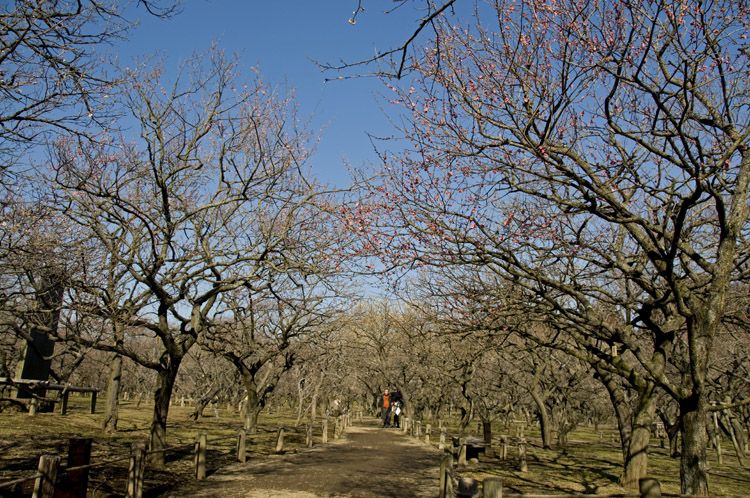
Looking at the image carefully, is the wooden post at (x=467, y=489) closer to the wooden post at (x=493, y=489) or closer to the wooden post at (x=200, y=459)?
the wooden post at (x=493, y=489)

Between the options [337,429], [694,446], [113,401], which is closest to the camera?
[694,446]

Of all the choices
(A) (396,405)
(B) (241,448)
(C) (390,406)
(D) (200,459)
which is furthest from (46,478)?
(C) (390,406)

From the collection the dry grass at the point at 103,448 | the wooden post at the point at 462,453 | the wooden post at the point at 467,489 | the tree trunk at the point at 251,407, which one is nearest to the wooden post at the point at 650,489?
the wooden post at the point at 467,489

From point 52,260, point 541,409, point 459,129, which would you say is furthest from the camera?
point 541,409

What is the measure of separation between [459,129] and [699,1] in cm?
370

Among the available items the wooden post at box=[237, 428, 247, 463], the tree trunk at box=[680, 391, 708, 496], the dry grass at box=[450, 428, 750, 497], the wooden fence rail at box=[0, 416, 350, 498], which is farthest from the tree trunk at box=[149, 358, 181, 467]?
the tree trunk at box=[680, 391, 708, 496]

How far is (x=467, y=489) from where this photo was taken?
21.1ft

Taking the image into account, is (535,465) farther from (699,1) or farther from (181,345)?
(699,1)

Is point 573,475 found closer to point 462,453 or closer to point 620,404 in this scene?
point 462,453

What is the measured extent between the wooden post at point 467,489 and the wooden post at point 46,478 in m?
4.95

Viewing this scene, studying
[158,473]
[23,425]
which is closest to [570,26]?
[158,473]

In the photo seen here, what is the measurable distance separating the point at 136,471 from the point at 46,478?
9.16 ft

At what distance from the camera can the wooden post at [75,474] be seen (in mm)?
7312

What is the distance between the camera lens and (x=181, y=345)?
42.9 ft
